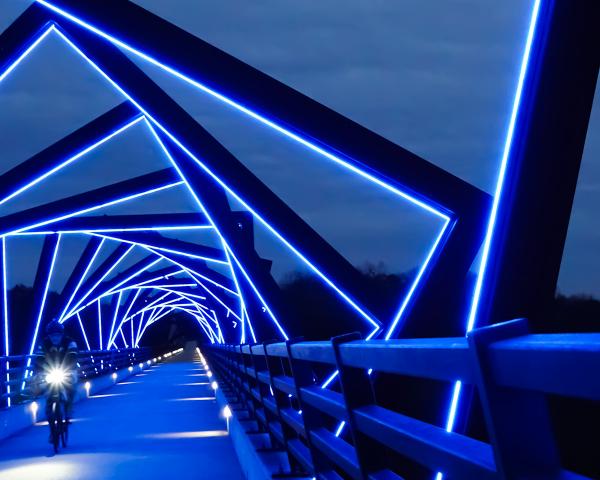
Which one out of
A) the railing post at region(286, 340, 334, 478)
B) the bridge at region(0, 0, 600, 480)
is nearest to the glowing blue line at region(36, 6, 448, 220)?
the bridge at region(0, 0, 600, 480)

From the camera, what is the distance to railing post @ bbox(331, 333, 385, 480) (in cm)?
370

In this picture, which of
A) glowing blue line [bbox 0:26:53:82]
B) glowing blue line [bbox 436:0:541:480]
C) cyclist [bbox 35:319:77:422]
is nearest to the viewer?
glowing blue line [bbox 436:0:541:480]

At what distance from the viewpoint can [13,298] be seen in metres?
146

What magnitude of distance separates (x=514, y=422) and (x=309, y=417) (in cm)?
353

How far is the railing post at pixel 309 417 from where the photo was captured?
17.2ft

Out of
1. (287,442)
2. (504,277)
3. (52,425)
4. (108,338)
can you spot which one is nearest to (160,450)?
(52,425)

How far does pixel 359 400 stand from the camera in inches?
153

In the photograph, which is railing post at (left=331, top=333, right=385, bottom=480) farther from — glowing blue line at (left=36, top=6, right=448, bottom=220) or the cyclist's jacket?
the cyclist's jacket

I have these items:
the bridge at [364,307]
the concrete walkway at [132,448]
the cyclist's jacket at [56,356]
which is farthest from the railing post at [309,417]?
the cyclist's jacket at [56,356]

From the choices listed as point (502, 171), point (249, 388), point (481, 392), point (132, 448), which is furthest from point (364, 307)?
point (481, 392)

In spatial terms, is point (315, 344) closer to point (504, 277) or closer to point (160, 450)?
point (504, 277)

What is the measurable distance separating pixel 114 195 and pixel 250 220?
344cm

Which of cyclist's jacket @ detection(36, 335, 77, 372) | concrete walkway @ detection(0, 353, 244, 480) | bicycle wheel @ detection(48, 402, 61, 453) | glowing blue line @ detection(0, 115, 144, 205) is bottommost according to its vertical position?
concrete walkway @ detection(0, 353, 244, 480)

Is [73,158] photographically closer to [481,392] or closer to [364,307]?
[364,307]
